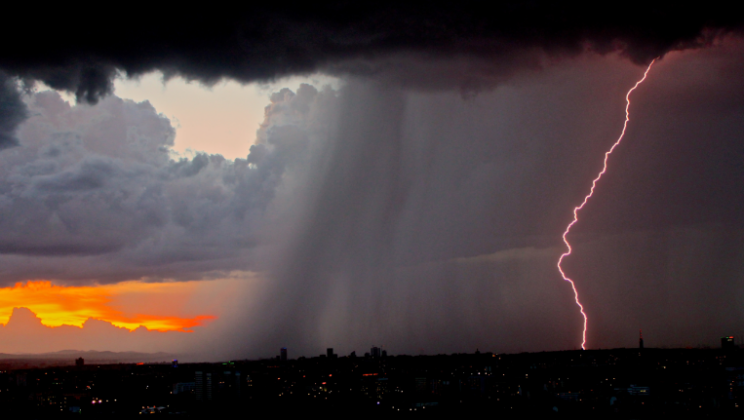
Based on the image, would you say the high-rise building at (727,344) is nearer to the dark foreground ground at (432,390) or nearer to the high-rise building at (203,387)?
the dark foreground ground at (432,390)

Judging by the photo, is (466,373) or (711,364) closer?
(711,364)

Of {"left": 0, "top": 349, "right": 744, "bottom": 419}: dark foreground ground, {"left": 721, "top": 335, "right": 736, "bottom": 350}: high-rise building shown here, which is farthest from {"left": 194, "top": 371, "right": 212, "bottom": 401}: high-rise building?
{"left": 721, "top": 335, "right": 736, "bottom": 350}: high-rise building

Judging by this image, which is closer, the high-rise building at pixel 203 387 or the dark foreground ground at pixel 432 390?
the dark foreground ground at pixel 432 390

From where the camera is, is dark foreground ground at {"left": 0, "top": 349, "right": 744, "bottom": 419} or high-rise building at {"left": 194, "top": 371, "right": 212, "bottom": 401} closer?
dark foreground ground at {"left": 0, "top": 349, "right": 744, "bottom": 419}

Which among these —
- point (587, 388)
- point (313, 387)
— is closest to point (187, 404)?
point (313, 387)

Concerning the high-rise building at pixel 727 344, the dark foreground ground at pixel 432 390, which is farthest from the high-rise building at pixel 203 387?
the high-rise building at pixel 727 344

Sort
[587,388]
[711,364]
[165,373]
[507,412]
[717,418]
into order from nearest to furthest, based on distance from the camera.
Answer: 1. [717,418]
2. [507,412]
3. [587,388]
4. [711,364]
5. [165,373]

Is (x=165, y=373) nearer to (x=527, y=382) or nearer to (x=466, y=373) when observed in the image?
(x=466, y=373)

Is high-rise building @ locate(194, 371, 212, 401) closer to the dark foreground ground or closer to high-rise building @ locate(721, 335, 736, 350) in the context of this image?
the dark foreground ground
